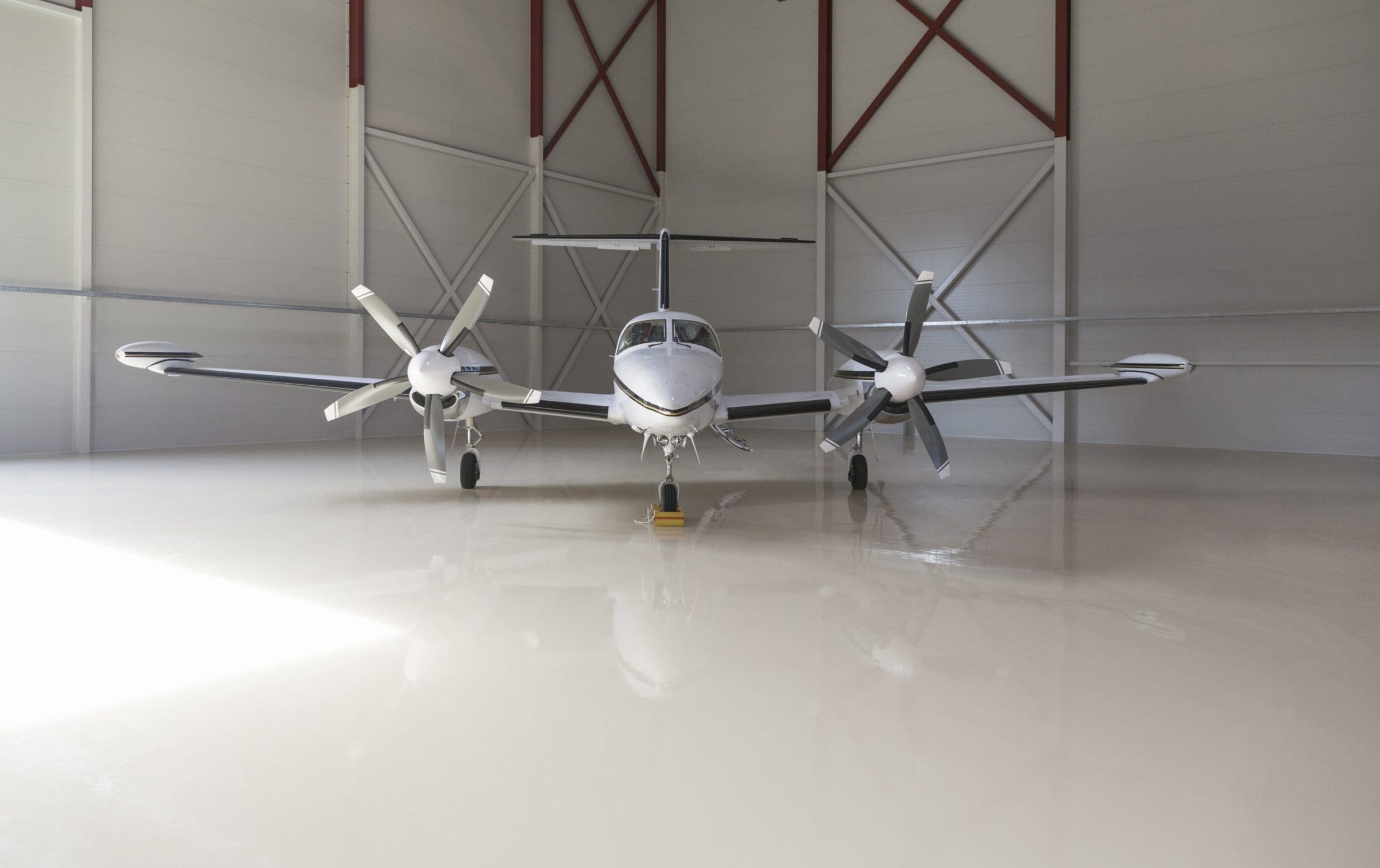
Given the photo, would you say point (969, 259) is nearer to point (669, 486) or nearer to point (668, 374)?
point (668, 374)

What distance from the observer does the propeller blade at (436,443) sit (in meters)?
8.56

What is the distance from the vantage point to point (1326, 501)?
31.3 feet

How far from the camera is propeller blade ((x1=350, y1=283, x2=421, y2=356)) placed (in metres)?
9.14

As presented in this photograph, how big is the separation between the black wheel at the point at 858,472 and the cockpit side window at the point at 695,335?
2.48 m

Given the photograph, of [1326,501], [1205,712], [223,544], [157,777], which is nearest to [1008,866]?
[1205,712]

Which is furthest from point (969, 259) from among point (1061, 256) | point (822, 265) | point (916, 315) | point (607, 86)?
point (607, 86)

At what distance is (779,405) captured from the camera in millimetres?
9398

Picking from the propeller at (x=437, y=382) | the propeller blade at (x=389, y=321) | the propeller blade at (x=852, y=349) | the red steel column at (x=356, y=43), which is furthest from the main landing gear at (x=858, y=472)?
the red steel column at (x=356, y=43)

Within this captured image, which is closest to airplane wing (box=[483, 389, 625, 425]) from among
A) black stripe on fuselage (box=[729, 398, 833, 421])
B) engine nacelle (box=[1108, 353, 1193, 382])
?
black stripe on fuselage (box=[729, 398, 833, 421])

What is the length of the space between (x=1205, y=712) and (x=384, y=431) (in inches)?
689

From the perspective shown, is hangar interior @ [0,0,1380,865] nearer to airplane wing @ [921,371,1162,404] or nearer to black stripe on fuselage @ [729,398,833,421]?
black stripe on fuselage @ [729,398,833,421]

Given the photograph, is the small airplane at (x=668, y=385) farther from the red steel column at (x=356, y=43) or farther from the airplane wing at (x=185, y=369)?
the red steel column at (x=356, y=43)

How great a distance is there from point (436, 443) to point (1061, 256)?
14472 mm

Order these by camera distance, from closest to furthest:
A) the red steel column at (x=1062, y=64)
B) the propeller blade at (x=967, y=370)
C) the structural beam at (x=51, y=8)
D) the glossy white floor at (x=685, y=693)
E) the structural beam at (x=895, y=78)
Answer: the glossy white floor at (x=685, y=693), the propeller blade at (x=967, y=370), the structural beam at (x=51, y=8), the red steel column at (x=1062, y=64), the structural beam at (x=895, y=78)
